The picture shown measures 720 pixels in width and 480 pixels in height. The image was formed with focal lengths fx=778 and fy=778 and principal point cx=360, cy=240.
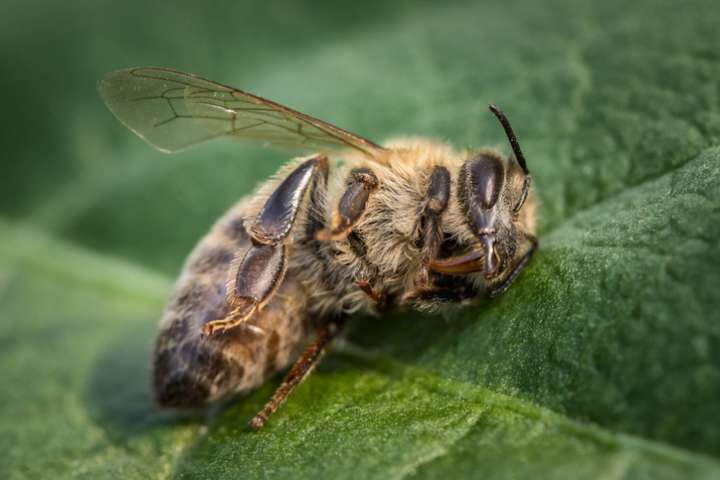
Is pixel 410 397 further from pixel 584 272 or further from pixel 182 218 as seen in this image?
pixel 182 218

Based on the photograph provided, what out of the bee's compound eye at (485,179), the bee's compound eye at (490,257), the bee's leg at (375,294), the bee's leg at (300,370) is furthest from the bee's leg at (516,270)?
the bee's leg at (300,370)

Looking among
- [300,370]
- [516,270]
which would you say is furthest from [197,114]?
[516,270]

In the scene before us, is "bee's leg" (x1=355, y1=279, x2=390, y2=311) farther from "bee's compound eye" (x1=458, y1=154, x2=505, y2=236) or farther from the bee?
"bee's compound eye" (x1=458, y1=154, x2=505, y2=236)

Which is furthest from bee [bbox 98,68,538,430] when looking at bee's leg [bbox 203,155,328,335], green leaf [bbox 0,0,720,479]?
green leaf [bbox 0,0,720,479]

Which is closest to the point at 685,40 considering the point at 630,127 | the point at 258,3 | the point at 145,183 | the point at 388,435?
the point at 630,127

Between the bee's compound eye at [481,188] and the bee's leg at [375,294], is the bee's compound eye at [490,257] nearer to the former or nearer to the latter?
the bee's compound eye at [481,188]
